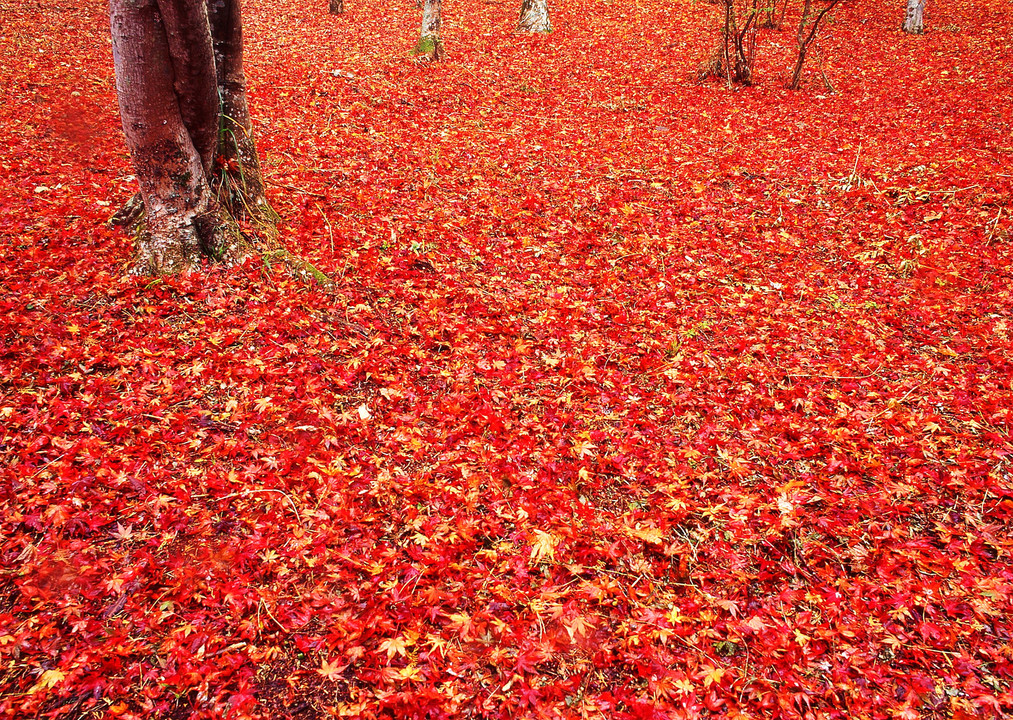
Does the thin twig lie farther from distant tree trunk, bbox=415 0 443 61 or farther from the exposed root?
distant tree trunk, bbox=415 0 443 61

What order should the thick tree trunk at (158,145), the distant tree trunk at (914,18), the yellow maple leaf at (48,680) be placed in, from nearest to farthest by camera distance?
the yellow maple leaf at (48,680), the thick tree trunk at (158,145), the distant tree trunk at (914,18)

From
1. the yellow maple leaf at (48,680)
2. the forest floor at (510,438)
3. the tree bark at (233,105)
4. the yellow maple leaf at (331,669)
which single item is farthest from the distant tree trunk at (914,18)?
the yellow maple leaf at (48,680)

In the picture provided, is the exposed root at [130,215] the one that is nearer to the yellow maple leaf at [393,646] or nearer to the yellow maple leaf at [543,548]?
the yellow maple leaf at [393,646]

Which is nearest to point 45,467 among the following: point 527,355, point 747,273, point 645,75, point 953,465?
point 527,355

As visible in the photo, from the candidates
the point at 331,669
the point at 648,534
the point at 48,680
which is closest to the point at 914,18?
the point at 648,534

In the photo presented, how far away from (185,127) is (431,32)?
965cm

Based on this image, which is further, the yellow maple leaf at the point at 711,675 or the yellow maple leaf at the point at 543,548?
the yellow maple leaf at the point at 543,548

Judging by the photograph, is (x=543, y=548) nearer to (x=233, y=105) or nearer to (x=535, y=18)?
(x=233, y=105)

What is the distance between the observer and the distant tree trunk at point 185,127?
509 centimetres

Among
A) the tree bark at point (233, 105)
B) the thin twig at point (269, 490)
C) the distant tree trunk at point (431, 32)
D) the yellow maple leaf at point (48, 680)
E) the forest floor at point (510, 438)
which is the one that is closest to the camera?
the yellow maple leaf at point (48, 680)

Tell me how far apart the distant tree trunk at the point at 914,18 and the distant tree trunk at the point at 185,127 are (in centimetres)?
1961

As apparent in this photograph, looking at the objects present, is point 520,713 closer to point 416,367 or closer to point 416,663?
point 416,663

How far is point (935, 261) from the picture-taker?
24.2 ft

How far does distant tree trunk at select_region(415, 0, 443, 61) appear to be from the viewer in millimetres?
13383
